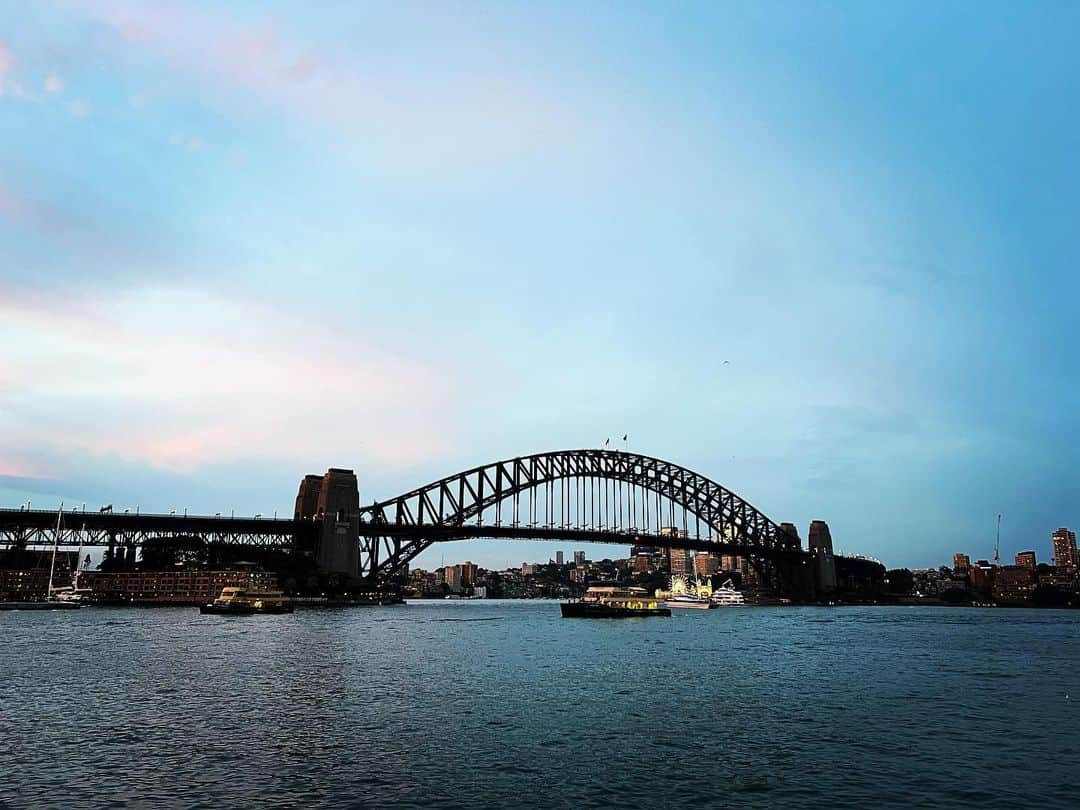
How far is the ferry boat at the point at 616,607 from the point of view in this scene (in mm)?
110438

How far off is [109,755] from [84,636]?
5007cm

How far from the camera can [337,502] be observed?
14038 cm

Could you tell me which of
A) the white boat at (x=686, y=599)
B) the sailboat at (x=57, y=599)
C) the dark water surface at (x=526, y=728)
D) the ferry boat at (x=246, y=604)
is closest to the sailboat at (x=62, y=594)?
the sailboat at (x=57, y=599)

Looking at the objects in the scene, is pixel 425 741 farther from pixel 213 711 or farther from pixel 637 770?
pixel 213 711

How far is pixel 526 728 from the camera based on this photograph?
28641 millimetres

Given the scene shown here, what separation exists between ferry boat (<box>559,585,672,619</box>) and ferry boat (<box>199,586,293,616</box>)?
1499 inches

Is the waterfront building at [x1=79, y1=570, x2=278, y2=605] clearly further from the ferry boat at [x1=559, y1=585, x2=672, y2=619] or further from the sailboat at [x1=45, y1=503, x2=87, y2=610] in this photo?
the ferry boat at [x1=559, y1=585, x2=672, y2=619]

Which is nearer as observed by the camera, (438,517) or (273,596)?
(273,596)

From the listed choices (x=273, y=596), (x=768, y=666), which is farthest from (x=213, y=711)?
(x=273, y=596)

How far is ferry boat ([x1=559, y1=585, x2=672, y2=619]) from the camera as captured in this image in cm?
11044

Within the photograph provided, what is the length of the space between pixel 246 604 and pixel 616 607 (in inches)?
1858

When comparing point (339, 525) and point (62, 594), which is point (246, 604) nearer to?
point (339, 525)

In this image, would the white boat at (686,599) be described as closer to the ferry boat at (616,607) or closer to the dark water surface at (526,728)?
the ferry boat at (616,607)

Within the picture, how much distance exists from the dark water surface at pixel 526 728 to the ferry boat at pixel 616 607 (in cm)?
5200
